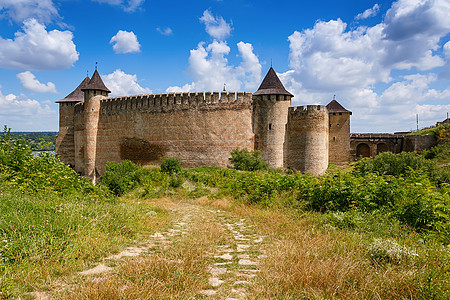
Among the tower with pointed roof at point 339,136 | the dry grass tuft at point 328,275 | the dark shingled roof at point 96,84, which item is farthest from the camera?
the tower with pointed roof at point 339,136

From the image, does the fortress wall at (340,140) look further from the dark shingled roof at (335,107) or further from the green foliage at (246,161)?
the green foliage at (246,161)

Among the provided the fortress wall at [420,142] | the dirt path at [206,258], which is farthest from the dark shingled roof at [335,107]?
the dirt path at [206,258]

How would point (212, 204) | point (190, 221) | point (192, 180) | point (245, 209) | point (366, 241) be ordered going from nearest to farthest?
point (366, 241), point (190, 221), point (245, 209), point (212, 204), point (192, 180)

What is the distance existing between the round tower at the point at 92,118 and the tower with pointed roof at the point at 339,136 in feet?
75.7

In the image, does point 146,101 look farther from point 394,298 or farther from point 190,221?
point 394,298

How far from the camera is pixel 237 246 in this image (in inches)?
178

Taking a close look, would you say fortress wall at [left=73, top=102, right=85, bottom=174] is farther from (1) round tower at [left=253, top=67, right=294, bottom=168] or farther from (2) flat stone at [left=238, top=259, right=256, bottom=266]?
(2) flat stone at [left=238, top=259, right=256, bottom=266]

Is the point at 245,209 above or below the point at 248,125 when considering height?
below

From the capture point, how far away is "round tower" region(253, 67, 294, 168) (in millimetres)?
24156

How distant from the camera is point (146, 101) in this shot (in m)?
26.2

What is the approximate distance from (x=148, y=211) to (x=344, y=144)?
90.0ft

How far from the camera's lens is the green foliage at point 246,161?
20.8m

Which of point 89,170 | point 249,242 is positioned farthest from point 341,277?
point 89,170

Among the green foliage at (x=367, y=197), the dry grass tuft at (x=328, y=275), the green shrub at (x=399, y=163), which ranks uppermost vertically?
the green shrub at (x=399, y=163)
